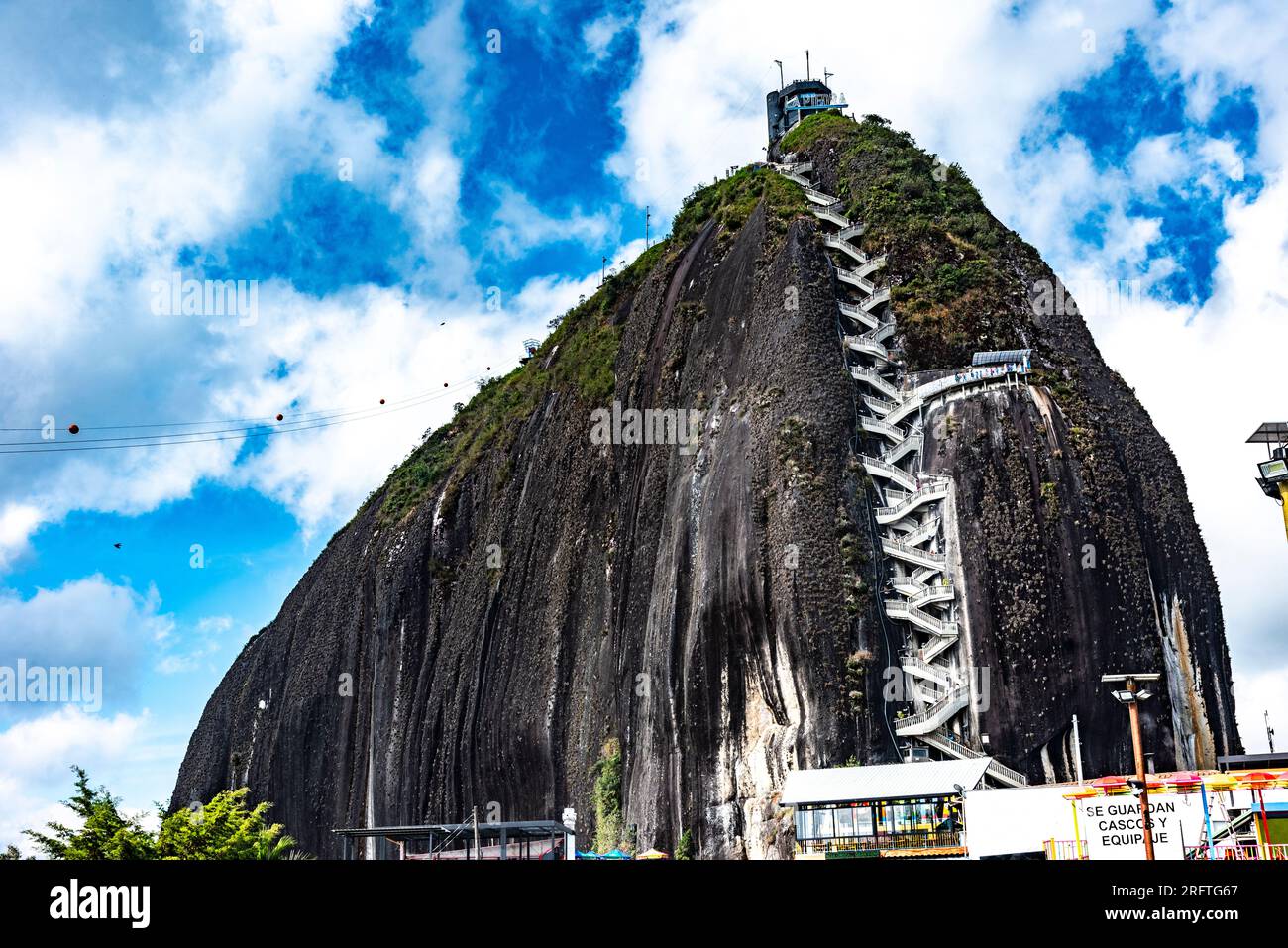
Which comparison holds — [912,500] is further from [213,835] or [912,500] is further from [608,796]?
[213,835]

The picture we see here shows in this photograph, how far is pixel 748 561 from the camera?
5706cm

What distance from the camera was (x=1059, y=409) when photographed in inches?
2267

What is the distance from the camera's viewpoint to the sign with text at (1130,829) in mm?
27328

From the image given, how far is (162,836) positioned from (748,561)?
28.4 m

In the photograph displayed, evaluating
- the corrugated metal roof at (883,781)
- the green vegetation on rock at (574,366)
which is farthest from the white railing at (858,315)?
the corrugated metal roof at (883,781)

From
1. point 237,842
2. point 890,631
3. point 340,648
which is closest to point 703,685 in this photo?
point 890,631

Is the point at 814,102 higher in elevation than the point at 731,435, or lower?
higher

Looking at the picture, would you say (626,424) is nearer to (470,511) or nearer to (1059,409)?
(470,511)

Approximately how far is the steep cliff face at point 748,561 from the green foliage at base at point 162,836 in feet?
65.4

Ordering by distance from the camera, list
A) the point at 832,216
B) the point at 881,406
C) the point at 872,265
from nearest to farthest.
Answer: the point at 881,406
the point at 872,265
the point at 832,216

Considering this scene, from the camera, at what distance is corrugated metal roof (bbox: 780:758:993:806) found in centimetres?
4259

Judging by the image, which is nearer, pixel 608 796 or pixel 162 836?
pixel 162 836

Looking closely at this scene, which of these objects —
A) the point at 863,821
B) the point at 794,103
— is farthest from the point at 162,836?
the point at 794,103
